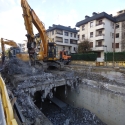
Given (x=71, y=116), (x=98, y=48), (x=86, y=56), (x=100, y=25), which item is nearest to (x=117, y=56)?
(x=98, y=48)

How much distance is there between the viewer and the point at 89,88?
26.0 ft

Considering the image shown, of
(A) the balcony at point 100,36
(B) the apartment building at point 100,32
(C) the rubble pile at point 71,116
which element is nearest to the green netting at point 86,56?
(B) the apartment building at point 100,32

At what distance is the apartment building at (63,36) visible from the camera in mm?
30656

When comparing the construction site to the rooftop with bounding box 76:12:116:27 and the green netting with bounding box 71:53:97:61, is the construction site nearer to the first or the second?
the green netting with bounding box 71:53:97:61

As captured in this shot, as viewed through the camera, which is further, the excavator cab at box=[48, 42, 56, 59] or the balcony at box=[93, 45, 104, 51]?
the balcony at box=[93, 45, 104, 51]

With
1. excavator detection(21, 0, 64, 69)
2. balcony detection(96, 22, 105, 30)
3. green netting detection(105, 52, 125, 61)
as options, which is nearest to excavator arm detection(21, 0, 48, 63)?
excavator detection(21, 0, 64, 69)

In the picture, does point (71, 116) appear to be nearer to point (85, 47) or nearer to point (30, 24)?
point (30, 24)

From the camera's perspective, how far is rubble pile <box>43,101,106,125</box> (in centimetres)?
688

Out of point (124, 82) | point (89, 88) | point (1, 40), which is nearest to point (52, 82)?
point (89, 88)

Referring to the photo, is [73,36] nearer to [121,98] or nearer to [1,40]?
[1,40]

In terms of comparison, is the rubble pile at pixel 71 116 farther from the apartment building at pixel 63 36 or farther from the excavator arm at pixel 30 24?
the apartment building at pixel 63 36

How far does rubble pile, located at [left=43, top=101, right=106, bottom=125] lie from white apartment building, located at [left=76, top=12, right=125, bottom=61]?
710 inches

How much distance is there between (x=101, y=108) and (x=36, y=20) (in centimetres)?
879

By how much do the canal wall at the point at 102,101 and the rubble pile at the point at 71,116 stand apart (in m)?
0.38
